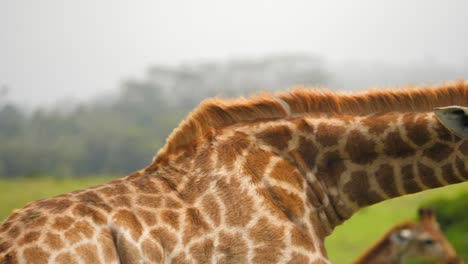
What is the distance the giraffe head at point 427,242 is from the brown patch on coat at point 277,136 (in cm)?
432

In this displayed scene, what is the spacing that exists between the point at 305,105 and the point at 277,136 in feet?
1.11

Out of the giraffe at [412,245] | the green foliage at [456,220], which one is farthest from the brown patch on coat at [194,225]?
the green foliage at [456,220]

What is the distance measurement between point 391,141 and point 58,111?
5704 centimetres

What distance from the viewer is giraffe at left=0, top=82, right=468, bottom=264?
4.59 meters

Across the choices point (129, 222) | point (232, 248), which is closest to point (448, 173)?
point (232, 248)

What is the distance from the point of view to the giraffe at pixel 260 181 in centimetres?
459

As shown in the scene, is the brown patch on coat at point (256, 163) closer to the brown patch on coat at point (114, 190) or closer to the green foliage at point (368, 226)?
the brown patch on coat at point (114, 190)

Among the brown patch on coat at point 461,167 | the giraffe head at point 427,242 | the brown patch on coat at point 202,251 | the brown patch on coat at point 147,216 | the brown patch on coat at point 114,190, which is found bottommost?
the giraffe head at point 427,242

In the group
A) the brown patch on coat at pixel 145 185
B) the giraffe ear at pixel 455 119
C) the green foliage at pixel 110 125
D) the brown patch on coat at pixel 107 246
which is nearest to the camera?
the brown patch on coat at pixel 107 246

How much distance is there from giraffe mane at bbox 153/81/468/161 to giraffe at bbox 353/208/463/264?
359 cm

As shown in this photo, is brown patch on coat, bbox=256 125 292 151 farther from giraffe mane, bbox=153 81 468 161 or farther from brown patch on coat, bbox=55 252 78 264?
brown patch on coat, bbox=55 252 78 264

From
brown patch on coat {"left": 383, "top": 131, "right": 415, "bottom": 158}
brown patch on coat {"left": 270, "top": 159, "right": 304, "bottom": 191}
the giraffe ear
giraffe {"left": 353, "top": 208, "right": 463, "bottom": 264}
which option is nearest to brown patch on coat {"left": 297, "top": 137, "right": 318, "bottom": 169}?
brown patch on coat {"left": 270, "top": 159, "right": 304, "bottom": 191}

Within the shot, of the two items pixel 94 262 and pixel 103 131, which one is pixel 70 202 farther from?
pixel 103 131

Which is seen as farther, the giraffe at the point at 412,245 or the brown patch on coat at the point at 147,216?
the giraffe at the point at 412,245
